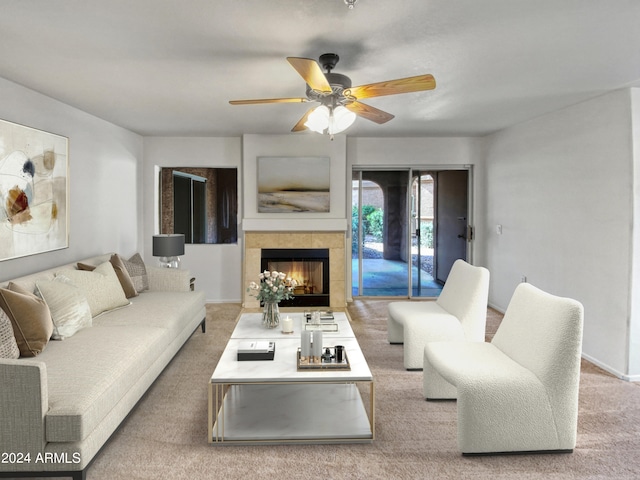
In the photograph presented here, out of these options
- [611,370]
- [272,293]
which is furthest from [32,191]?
[611,370]

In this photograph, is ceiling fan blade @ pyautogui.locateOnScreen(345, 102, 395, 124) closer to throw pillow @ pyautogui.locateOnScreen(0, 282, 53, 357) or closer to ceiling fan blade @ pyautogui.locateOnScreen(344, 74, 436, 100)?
ceiling fan blade @ pyautogui.locateOnScreen(344, 74, 436, 100)

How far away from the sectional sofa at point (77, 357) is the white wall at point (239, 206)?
1887mm

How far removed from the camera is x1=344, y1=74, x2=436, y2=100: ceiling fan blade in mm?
2518

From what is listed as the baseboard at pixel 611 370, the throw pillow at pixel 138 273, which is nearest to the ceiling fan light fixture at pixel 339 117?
the throw pillow at pixel 138 273

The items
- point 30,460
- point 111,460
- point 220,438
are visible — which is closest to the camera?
point 30,460

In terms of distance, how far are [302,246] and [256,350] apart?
3.29 m

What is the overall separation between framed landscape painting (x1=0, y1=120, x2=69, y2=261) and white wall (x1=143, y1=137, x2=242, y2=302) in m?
2.14

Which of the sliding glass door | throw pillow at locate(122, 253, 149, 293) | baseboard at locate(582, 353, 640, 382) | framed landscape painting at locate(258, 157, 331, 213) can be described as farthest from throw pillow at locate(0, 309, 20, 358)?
the sliding glass door

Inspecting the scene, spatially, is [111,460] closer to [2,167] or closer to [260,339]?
[260,339]

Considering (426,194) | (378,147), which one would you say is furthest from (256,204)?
(426,194)

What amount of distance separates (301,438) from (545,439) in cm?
135

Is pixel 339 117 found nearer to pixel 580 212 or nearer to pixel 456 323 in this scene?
pixel 456 323

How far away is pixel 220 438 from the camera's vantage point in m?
2.66

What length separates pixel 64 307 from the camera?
319cm
